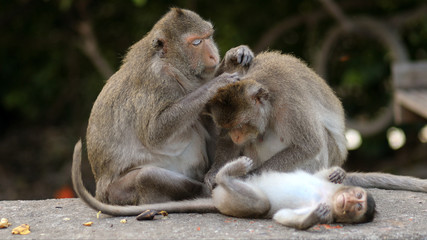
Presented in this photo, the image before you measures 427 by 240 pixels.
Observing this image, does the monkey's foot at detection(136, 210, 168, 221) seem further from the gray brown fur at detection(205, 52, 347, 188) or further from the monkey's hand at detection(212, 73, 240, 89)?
the monkey's hand at detection(212, 73, 240, 89)

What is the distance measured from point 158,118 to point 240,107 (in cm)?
57

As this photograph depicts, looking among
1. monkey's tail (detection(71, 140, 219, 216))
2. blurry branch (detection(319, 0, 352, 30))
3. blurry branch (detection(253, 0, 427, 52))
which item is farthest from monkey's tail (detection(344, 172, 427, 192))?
blurry branch (detection(319, 0, 352, 30))

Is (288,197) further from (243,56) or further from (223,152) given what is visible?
(243,56)

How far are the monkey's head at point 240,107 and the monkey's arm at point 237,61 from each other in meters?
0.40

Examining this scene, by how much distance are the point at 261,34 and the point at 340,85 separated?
1332 millimetres

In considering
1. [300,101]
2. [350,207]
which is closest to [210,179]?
[300,101]

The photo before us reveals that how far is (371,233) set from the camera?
3.69 m

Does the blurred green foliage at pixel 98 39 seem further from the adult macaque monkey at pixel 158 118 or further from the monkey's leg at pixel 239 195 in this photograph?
the monkey's leg at pixel 239 195

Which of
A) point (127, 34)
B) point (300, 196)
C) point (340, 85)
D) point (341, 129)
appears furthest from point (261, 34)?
point (300, 196)

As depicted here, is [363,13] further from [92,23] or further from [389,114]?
[92,23]

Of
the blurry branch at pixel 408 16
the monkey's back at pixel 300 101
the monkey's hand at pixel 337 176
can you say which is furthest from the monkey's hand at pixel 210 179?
the blurry branch at pixel 408 16

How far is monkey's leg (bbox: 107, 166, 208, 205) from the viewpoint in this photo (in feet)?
14.3

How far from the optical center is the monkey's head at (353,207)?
12.7 feet

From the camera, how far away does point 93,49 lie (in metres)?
8.83
